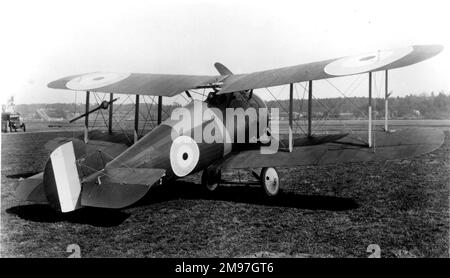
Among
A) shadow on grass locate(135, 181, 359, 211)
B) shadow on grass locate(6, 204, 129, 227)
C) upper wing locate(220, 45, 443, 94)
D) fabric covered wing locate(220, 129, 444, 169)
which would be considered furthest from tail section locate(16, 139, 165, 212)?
upper wing locate(220, 45, 443, 94)

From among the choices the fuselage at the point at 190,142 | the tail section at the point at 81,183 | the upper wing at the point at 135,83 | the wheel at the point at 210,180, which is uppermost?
the upper wing at the point at 135,83

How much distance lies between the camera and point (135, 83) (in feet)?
29.2

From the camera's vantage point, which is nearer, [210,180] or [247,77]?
[247,77]

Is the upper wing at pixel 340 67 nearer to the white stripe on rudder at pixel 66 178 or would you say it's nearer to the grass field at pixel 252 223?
the grass field at pixel 252 223

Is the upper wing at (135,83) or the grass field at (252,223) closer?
the grass field at (252,223)

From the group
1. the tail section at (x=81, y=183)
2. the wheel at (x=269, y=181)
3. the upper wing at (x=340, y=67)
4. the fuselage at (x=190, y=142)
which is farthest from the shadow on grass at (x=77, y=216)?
the upper wing at (x=340, y=67)

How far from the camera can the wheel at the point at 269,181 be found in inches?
309

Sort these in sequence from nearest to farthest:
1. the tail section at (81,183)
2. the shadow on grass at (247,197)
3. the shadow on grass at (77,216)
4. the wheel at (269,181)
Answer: the tail section at (81,183) → the shadow on grass at (77,216) → the shadow on grass at (247,197) → the wheel at (269,181)

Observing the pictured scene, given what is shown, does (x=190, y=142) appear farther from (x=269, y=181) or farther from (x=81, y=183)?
(x=81, y=183)

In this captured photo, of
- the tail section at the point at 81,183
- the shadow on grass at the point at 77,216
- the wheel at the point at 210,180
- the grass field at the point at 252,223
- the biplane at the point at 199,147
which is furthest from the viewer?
the wheel at the point at 210,180

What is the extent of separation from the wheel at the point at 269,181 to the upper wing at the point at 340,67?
1.74 meters

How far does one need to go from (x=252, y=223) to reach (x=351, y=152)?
2.31m

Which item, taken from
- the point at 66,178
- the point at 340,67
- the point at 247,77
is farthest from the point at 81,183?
the point at 340,67

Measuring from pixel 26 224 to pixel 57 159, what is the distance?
1373 mm
